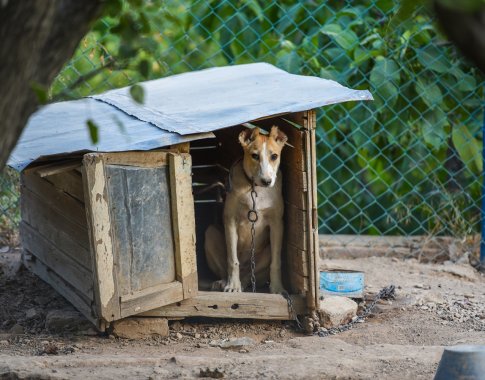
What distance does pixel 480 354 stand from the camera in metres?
3.26

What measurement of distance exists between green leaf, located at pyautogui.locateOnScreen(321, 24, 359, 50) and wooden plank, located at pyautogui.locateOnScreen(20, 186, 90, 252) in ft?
7.65

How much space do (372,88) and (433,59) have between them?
1.60ft

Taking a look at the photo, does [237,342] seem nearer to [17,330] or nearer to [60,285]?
[60,285]

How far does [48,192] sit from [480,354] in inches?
106

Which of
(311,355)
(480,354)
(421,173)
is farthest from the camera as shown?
(421,173)

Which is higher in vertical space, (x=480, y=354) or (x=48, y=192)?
(x=48, y=192)

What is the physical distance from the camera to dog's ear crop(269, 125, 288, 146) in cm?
479

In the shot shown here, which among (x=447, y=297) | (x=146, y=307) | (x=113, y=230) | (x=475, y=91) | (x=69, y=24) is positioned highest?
(x=69, y=24)

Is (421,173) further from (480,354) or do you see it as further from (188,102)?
(480,354)

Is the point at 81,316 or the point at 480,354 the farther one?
the point at 81,316

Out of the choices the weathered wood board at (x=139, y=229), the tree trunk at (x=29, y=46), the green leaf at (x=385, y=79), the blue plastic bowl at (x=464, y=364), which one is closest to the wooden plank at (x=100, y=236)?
the weathered wood board at (x=139, y=229)

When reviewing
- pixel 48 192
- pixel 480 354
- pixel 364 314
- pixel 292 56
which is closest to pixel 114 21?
pixel 292 56

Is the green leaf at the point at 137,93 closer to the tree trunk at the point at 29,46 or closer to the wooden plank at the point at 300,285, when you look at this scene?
the tree trunk at the point at 29,46

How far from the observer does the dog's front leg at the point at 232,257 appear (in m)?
5.02
